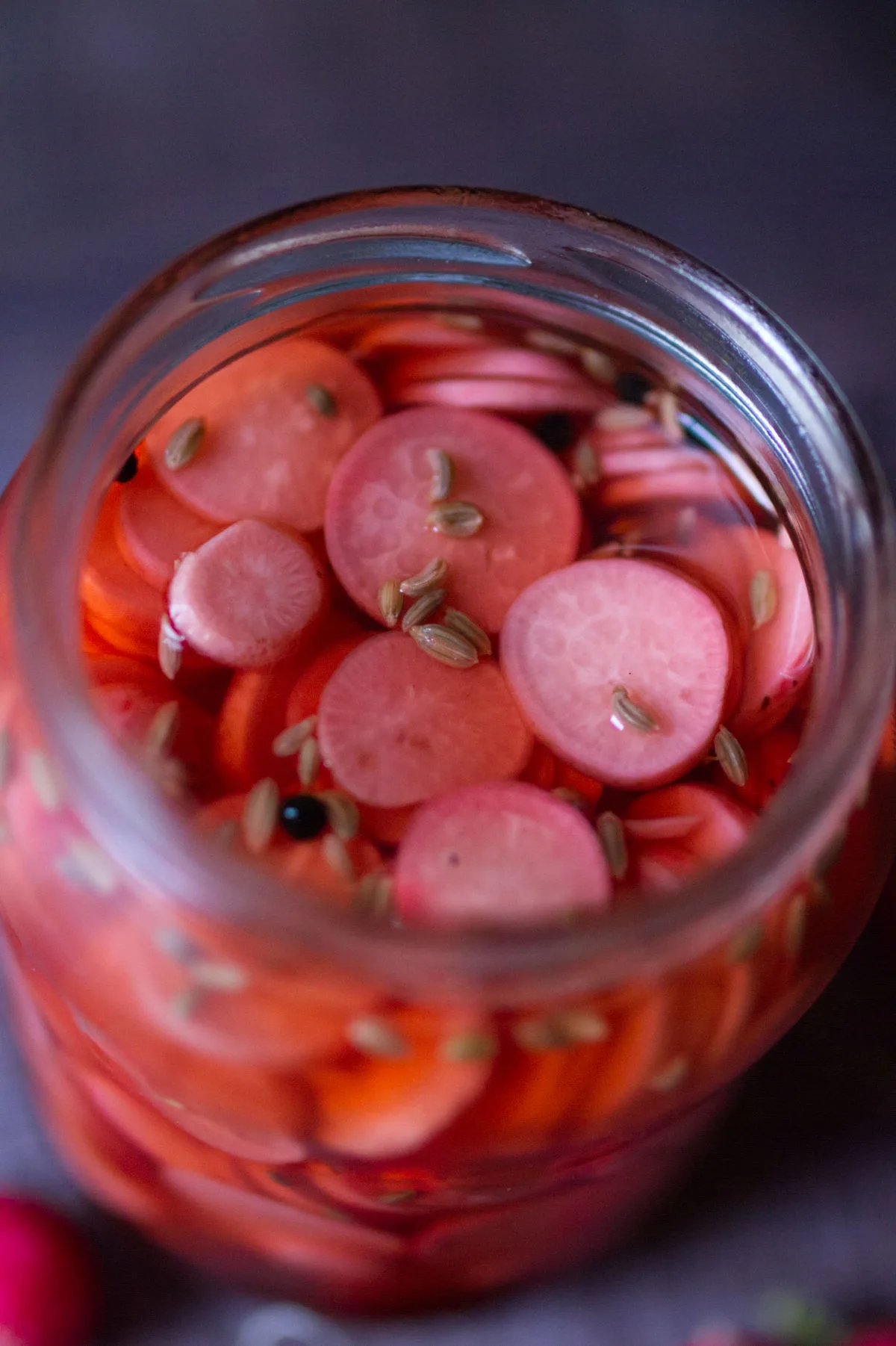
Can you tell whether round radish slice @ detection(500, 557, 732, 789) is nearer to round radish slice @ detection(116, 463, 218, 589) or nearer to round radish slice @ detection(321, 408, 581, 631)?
round radish slice @ detection(321, 408, 581, 631)

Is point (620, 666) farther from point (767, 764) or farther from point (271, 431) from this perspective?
point (271, 431)

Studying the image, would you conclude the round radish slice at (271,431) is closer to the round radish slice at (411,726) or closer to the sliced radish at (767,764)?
the round radish slice at (411,726)

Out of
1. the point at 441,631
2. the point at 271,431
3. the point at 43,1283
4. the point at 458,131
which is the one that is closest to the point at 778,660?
the point at 441,631

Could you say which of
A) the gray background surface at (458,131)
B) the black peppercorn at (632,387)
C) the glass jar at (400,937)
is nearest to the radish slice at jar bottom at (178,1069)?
the glass jar at (400,937)

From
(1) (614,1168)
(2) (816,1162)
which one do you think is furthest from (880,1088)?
(1) (614,1168)

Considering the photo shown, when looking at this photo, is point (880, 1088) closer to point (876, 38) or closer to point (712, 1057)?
point (712, 1057)

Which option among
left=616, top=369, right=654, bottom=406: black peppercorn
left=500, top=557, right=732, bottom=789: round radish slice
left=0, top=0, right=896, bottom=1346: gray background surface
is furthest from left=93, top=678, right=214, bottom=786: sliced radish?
left=0, top=0, right=896, bottom=1346: gray background surface
